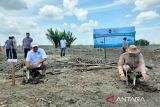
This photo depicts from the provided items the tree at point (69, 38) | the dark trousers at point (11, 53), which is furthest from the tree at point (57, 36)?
the dark trousers at point (11, 53)

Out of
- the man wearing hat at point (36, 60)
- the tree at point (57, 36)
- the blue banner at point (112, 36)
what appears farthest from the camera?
the tree at point (57, 36)

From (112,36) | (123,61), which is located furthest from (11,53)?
(123,61)

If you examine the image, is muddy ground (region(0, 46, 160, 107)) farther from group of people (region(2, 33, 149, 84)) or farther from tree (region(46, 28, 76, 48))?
tree (region(46, 28, 76, 48))

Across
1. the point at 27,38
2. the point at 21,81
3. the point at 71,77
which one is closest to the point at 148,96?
the point at 71,77

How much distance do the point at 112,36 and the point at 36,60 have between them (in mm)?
6516

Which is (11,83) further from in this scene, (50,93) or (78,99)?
(78,99)

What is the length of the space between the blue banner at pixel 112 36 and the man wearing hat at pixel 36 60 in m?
6.08

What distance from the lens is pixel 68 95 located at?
11438mm

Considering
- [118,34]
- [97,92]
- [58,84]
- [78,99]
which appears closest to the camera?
[78,99]

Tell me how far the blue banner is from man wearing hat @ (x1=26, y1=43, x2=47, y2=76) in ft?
19.9

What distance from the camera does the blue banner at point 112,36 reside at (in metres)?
19.1

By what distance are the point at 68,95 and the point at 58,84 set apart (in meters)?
1.47

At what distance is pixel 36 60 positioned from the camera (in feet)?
44.9

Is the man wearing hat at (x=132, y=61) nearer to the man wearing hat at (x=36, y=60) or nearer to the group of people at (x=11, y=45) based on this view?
the man wearing hat at (x=36, y=60)
